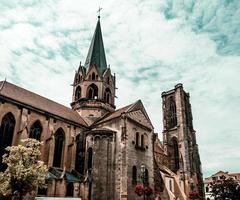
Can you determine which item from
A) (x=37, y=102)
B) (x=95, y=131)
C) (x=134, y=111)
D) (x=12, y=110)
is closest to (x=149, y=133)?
(x=134, y=111)

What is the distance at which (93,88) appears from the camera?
40.7 metres

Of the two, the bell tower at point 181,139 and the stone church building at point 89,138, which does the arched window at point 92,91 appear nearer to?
the stone church building at point 89,138

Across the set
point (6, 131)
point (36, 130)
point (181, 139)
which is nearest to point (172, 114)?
point (181, 139)

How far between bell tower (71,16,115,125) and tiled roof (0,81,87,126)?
3.29 metres

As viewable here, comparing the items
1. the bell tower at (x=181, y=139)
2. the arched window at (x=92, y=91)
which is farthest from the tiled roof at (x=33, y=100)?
the bell tower at (x=181, y=139)

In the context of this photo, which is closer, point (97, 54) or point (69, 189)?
point (69, 189)

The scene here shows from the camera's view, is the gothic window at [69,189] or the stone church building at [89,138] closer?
the gothic window at [69,189]

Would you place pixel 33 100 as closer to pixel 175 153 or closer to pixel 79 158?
pixel 79 158

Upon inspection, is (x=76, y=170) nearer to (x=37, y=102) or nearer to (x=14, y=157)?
(x=37, y=102)

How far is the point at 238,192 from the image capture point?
27.8 m

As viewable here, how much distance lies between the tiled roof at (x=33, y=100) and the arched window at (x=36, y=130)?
1924 mm

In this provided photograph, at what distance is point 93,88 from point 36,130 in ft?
47.7

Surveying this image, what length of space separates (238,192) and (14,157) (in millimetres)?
24889

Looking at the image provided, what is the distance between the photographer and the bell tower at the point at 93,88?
128 ft
